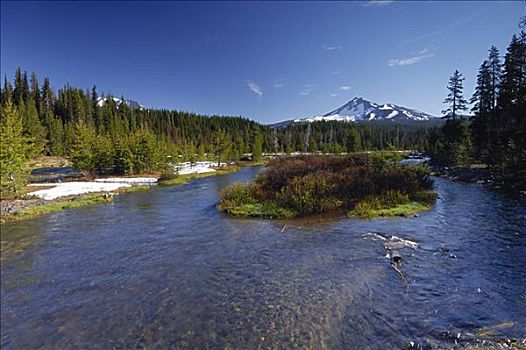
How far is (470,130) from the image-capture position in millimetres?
53000

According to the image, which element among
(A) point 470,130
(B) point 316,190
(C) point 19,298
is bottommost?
(C) point 19,298

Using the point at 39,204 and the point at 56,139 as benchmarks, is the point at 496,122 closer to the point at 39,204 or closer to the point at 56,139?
the point at 39,204

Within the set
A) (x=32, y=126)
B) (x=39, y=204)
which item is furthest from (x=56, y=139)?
(x=39, y=204)

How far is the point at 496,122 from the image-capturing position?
43.2 metres

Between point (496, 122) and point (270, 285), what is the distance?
46842 millimetres

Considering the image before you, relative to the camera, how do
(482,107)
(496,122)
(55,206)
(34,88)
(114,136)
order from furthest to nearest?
(34,88)
(114,136)
(482,107)
(496,122)
(55,206)

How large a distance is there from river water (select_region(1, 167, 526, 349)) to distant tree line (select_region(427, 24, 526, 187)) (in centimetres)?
1707

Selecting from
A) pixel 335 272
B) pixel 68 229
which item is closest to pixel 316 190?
pixel 335 272

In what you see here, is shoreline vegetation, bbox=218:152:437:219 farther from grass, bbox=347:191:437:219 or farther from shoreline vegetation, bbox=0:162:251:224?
shoreline vegetation, bbox=0:162:251:224

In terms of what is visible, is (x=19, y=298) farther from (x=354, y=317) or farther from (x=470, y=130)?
(x=470, y=130)

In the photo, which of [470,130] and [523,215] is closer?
[523,215]

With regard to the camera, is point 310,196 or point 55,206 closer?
point 310,196

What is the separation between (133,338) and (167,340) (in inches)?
34.2

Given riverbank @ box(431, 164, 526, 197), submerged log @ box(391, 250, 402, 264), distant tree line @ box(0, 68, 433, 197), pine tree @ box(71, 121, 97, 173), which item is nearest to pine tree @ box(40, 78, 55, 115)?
distant tree line @ box(0, 68, 433, 197)
